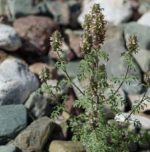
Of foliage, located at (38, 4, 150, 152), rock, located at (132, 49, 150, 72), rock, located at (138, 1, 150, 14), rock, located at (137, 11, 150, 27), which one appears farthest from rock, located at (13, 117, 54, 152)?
rock, located at (138, 1, 150, 14)

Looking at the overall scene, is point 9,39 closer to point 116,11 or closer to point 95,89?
point 95,89

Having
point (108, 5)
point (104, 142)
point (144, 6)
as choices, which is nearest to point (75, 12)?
point (108, 5)

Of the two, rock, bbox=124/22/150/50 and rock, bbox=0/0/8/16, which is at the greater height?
rock, bbox=0/0/8/16

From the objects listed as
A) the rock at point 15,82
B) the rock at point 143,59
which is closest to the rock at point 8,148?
the rock at point 15,82

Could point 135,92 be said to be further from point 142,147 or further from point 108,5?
point 108,5

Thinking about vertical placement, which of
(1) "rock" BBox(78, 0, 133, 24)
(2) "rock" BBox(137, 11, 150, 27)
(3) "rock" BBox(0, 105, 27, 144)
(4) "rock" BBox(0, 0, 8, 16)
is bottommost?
(3) "rock" BBox(0, 105, 27, 144)

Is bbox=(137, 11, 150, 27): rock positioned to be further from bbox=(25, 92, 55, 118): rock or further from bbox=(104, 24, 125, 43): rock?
bbox=(25, 92, 55, 118): rock
